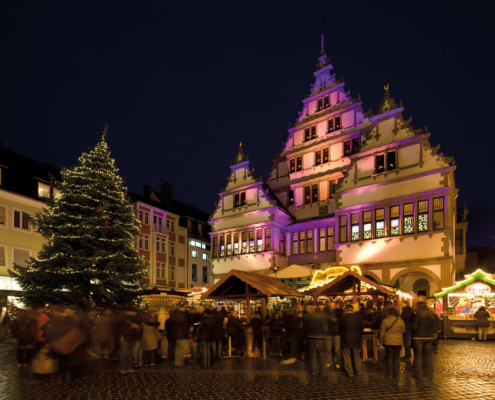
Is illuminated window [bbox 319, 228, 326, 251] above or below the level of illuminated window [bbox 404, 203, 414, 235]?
below

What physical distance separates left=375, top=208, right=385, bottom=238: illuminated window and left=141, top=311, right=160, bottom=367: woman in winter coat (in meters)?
18.6

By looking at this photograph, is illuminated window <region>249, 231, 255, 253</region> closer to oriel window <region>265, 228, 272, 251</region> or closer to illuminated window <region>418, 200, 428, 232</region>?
oriel window <region>265, 228, 272, 251</region>

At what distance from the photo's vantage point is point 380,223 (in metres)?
27.3

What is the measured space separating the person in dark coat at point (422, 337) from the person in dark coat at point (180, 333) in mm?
→ 6067

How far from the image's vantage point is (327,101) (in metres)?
33.5

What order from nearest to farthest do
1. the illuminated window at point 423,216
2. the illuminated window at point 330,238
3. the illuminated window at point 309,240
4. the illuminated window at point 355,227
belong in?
the illuminated window at point 423,216 → the illuminated window at point 355,227 → the illuminated window at point 330,238 → the illuminated window at point 309,240

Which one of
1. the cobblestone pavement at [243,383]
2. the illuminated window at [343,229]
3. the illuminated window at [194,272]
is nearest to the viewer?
the cobblestone pavement at [243,383]

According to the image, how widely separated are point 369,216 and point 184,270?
24.4 m

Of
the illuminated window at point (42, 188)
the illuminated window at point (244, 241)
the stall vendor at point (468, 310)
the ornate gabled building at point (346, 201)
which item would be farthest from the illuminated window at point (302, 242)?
the illuminated window at point (42, 188)

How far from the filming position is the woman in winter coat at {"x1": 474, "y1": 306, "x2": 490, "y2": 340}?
Answer: 19.8 meters

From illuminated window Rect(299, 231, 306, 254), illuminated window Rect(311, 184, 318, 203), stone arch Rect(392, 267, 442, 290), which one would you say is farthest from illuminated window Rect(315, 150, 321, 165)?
stone arch Rect(392, 267, 442, 290)

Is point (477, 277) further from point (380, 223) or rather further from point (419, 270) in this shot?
point (380, 223)

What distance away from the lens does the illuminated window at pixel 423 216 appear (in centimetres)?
2549

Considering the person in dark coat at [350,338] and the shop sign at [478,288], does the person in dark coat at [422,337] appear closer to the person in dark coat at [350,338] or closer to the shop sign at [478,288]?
the person in dark coat at [350,338]
